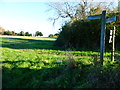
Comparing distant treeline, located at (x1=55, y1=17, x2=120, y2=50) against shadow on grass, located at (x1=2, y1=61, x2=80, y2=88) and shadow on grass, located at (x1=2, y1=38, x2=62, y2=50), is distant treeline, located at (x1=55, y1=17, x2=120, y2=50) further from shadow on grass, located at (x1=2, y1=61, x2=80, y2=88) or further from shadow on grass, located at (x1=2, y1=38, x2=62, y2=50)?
shadow on grass, located at (x1=2, y1=61, x2=80, y2=88)

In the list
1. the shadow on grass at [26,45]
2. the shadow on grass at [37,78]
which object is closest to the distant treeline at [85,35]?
the shadow on grass at [26,45]

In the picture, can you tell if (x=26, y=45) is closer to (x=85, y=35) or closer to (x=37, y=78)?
(x=85, y=35)

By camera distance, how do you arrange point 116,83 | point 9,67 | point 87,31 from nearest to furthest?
point 116,83 → point 9,67 → point 87,31

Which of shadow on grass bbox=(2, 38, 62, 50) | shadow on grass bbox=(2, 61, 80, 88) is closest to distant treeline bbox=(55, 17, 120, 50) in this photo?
shadow on grass bbox=(2, 38, 62, 50)

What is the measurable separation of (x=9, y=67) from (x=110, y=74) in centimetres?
397

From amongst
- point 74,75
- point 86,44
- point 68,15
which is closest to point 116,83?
point 74,75

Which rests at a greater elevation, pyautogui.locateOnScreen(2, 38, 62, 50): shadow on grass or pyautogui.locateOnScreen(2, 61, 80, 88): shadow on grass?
pyautogui.locateOnScreen(2, 38, 62, 50): shadow on grass

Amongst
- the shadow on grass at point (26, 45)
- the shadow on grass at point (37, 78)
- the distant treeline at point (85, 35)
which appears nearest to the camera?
the shadow on grass at point (37, 78)

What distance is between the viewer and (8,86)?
3850 millimetres

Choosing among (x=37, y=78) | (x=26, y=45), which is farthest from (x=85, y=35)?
(x=37, y=78)

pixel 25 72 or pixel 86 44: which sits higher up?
pixel 86 44

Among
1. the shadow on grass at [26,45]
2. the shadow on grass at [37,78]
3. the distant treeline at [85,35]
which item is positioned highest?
the distant treeline at [85,35]

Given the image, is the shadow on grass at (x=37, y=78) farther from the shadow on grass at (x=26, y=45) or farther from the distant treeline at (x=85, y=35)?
the shadow on grass at (x=26, y=45)

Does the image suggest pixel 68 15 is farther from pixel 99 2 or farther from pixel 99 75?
pixel 99 75
